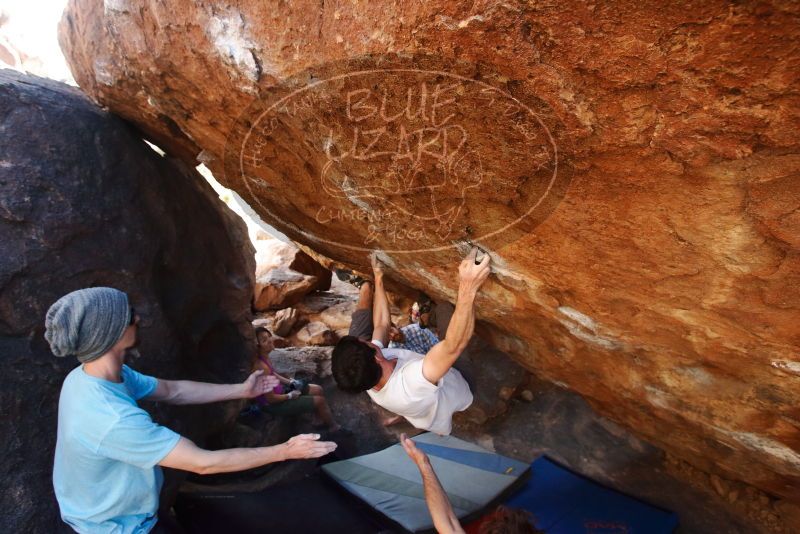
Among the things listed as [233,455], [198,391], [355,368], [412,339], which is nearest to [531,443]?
[412,339]

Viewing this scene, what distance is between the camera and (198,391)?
2539 mm

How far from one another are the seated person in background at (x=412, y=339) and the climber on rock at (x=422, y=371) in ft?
5.54

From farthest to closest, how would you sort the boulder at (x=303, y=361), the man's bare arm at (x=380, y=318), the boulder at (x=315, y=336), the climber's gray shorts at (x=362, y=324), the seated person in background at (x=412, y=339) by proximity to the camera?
1. the boulder at (x=315, y=336)
2. the boulder at (x=303, y=361)
3. the seated person in background at (x=412, y=339)
4. the climber's gray shorts at (x=362, y=324)
5. the man's bare arm at (x=380, y=318)

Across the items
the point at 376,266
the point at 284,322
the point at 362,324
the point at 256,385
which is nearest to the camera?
the point at 256,385

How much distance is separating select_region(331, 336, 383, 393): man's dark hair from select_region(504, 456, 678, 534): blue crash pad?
190cm

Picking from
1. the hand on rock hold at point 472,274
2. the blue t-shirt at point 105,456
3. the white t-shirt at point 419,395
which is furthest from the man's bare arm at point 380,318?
the blue t-shirt at point 105,456

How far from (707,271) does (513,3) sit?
4.21 ft

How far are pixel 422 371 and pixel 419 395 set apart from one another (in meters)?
0.13

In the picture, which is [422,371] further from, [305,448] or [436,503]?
[305,448]

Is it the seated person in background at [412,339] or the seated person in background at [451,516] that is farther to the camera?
the seated person in background at [412,339]

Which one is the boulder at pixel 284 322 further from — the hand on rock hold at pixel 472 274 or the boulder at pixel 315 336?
the hand on rock hold at pixel 472 274

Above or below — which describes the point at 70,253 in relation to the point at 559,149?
below

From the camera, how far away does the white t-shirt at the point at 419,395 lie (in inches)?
94.6

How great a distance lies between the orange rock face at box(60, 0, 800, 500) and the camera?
1.30 m
